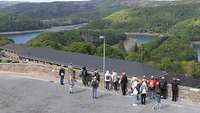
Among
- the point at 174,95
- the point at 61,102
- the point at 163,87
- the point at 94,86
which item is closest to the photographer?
the point at 163,87

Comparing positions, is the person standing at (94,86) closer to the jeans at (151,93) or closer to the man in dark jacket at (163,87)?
the jeans at (151,93)

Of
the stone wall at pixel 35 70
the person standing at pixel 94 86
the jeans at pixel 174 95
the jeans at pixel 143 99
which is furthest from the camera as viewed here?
the stone wall at pixel 35 70

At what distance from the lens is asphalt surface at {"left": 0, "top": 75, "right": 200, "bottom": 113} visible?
21219mm

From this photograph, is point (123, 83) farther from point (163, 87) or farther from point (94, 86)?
point (163, 87)

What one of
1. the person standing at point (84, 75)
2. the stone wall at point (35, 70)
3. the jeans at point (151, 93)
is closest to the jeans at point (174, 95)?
the stone wall at point (35, 70)

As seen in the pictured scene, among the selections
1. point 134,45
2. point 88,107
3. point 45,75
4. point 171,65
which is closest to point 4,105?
point 88,107

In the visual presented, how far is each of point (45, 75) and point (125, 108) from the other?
10.6 metres

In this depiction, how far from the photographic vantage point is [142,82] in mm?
21984

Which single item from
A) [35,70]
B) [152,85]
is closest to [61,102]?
[152,85]

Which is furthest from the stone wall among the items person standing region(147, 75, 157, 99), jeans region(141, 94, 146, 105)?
jeans region(141, 94, 146, 105)

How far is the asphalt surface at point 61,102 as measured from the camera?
21219 millimetres

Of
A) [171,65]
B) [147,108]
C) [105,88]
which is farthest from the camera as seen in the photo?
[171,65]

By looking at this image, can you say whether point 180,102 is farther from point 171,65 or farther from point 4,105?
point 171,65

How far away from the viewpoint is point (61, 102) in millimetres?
23016
